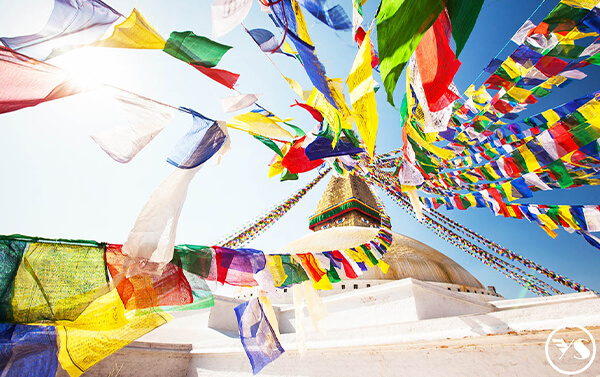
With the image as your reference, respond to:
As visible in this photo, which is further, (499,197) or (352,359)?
(499,197)

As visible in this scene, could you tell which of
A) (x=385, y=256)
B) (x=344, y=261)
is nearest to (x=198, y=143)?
(x=344, y=261)

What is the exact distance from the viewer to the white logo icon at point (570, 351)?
1774 millimetres

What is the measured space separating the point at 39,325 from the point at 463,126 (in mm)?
4790

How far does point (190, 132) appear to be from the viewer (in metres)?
1.97

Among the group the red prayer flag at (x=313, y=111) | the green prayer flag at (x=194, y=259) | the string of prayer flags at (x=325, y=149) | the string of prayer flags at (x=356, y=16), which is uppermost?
the string of prayer flags at (x=356, y=16)

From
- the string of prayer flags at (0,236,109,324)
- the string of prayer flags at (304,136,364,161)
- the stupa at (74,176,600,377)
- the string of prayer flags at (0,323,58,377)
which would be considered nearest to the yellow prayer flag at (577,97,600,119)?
the stupa at (74,176,600,377)

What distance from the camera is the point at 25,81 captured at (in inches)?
55.6

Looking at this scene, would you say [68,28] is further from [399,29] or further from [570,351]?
[570,351]

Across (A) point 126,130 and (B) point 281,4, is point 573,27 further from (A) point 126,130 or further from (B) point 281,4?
(A) point 126,130

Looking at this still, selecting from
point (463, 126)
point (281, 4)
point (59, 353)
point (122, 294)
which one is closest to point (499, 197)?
point (463, 126)

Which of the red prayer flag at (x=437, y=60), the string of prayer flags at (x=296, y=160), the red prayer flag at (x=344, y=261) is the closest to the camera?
the red prayer flag at (x=437, y=60)

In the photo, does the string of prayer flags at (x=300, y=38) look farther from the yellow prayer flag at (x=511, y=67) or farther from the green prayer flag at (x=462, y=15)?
the yellow prayer flag at (x=511, y=67)

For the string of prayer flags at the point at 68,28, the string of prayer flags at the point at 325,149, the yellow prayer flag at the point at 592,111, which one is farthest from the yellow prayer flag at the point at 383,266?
the string of prayer flags at the point at 68,28

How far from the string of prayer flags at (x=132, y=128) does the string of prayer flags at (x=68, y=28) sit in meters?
0.33
